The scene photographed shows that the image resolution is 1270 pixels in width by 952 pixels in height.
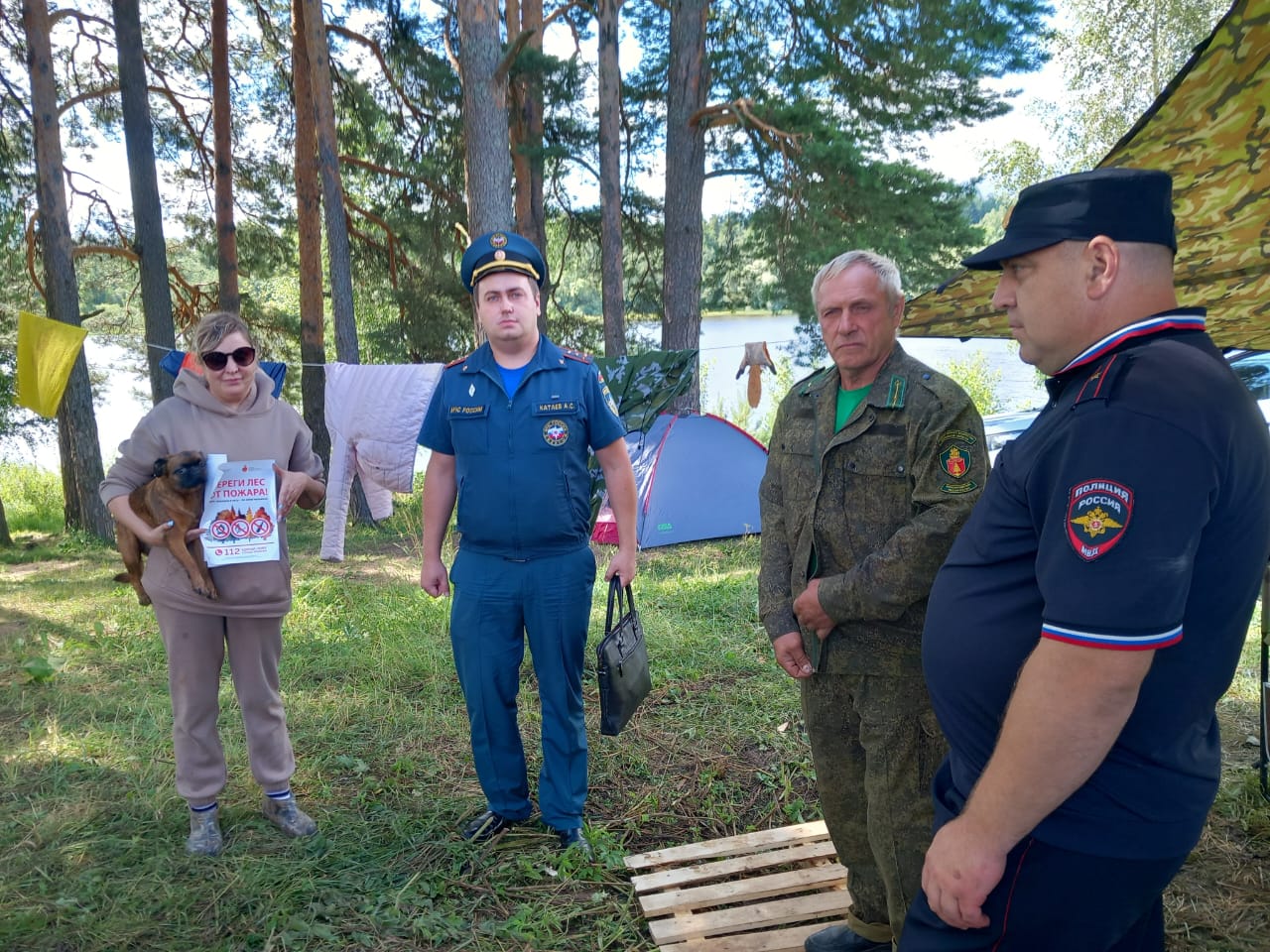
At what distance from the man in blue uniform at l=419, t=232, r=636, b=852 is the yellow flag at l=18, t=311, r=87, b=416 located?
362cm

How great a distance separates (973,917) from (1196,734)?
0.40 metres

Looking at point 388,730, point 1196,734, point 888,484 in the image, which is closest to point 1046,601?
point 1196,734

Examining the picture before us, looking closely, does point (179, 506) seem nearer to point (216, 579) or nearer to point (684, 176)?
point (216, 579)

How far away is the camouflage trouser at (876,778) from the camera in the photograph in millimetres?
1896

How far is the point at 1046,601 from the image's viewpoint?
105cm

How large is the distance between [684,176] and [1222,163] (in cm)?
788

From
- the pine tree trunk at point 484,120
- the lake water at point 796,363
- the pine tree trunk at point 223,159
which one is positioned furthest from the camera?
the lake water at point 796,363

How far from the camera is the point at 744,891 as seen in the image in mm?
2533

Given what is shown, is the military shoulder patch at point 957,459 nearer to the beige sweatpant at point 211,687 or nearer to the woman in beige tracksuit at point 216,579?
the woman in beige tracksuit at point 216,579

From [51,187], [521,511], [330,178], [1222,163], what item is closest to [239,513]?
[521,511]

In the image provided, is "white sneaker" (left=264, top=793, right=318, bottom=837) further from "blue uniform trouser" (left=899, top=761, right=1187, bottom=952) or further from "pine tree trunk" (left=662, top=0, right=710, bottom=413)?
"pine tree trunk" (left=662, top=0, right=710, bottom=413)

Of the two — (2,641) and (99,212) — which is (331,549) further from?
(99,212)

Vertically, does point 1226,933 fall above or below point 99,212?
below

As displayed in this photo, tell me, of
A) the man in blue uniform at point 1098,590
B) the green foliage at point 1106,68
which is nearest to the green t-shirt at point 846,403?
the man in blue uniform at point 1098,590
